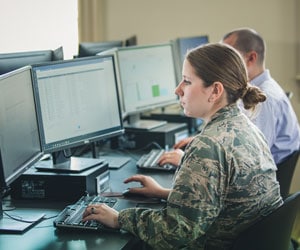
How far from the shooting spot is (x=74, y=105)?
89.4 inches

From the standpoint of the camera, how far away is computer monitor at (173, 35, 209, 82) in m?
3.44

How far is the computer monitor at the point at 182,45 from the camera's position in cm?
344

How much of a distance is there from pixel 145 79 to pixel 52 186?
121 centimetres

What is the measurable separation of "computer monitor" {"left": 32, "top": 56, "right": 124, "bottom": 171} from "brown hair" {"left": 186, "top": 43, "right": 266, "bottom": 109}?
0.63 meters

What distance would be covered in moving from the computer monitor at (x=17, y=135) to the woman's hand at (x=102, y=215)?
0.63 ft

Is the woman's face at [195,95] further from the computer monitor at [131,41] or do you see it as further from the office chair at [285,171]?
the computer monitor at [131,41]

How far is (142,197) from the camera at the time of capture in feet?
7.04

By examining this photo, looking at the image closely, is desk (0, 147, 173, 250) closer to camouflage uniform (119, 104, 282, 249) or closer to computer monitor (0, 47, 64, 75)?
camouflage uniform (119, 104, 282, 249)

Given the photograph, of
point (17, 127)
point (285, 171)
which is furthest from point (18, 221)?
point (285, 171)

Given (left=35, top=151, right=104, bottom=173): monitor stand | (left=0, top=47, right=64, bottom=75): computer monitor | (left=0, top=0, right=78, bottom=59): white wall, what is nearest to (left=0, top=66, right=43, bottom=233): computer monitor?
(left=35, top=151, right=104, bottom=173): monitor stand

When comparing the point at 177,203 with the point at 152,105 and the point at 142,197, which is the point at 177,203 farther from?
the point at 152,105

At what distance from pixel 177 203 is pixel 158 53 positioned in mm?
1751

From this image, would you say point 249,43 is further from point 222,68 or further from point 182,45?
point 222,68

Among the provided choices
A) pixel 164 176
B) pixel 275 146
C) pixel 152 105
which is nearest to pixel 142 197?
pixel 164 176
